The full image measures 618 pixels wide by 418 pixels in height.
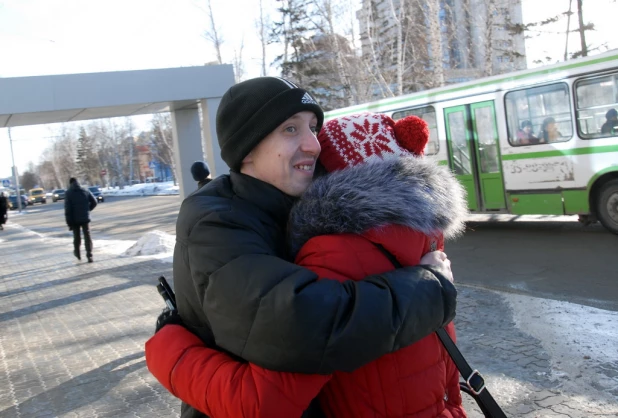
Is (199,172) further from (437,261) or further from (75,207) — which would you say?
(437,261)

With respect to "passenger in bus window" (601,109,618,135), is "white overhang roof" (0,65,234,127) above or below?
above

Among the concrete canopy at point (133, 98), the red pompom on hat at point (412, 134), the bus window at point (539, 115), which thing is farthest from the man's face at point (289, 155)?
the concrete canopy at point (133, 98)

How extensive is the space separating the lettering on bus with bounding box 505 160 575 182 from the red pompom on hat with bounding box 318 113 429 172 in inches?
379

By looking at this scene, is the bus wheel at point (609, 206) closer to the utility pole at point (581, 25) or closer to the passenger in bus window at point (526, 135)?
the passenger in bus window at point (526, 135)

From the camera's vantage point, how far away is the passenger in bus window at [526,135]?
10656 mm

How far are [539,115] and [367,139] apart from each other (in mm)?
10159

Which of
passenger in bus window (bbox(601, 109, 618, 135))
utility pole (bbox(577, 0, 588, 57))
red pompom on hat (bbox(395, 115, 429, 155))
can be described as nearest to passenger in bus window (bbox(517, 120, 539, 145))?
passenger in bus window (bbox(601, 109, 618, 135))

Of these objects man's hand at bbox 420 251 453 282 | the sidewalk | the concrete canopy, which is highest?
the concrete canopy

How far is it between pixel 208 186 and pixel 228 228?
28 centimetres

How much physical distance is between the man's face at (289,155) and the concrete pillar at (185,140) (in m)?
12.3

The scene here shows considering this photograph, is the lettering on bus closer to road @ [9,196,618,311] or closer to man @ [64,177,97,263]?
road @ [9,196,618,311]

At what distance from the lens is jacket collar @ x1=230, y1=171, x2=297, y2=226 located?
1.49 metres

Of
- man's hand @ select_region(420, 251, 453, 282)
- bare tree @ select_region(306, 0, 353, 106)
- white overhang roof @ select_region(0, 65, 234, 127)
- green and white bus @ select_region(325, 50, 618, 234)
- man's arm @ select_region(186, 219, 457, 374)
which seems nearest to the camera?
man's arm @ select_region(186, 219, 457, 374)

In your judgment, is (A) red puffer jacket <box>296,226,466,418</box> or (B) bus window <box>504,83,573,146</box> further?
(B) bus window <box>504,83,573,146</box>
